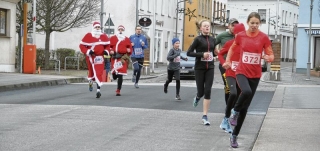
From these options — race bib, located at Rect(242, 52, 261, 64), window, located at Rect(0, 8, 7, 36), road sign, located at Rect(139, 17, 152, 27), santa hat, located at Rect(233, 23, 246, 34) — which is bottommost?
race bib, located at Rect(242, 52, 261, 64)

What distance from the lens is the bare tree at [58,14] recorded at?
36875 millimetres

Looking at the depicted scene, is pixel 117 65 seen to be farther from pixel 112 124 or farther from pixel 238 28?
pixel 112 124

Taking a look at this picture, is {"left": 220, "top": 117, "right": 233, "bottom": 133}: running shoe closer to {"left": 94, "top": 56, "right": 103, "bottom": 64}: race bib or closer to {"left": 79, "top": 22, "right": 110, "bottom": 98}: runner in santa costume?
{"left": 79, "top": 22, "right": 110, "bottom": 98}: runner in santa costume

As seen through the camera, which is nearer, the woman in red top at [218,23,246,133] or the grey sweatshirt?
the woman in red top at [218,23,246,133]

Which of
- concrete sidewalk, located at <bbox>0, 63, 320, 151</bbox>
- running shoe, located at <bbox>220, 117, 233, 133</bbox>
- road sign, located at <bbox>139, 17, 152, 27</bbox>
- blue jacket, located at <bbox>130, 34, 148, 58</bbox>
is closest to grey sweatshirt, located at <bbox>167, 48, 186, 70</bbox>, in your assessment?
concrete sidewalk, located at <bbox>0, 63, 320, 151</bbox>

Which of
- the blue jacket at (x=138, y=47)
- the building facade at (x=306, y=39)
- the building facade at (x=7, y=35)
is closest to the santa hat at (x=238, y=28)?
the blue jacket at (x=138, y=47)

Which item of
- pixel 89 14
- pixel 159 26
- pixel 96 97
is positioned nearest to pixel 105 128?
pixel 96 97

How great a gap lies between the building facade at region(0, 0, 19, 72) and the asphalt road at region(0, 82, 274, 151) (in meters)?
14.5

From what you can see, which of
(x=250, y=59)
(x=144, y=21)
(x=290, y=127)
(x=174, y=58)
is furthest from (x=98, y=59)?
(x=144, y=21)

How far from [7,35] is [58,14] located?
585 centimetres

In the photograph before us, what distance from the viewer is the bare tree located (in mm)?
36875

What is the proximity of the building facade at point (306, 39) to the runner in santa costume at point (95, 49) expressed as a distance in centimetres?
3026

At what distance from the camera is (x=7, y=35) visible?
104 ft

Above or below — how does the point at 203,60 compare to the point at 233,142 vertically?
above
